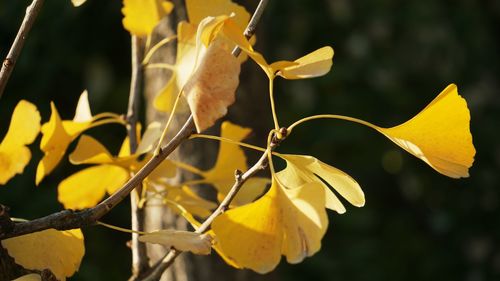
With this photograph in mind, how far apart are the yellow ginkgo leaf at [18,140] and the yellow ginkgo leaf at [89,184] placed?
6 centimetres

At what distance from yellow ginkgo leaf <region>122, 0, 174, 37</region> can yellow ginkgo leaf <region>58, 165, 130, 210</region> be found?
95 mm

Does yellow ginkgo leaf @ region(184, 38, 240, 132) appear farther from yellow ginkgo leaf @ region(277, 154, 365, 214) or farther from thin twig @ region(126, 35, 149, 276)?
thin twig @ region(126, 35, 149, 276)

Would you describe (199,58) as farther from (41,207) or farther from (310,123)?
(310,123)

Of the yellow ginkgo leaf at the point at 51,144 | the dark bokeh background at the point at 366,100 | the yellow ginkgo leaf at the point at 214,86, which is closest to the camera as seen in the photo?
the yellow ginkgo leaf at the point at 214,86

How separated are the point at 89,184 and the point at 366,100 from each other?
130cm

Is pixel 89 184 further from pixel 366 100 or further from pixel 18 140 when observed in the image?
pixel 366 100

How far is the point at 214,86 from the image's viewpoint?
1.28ft

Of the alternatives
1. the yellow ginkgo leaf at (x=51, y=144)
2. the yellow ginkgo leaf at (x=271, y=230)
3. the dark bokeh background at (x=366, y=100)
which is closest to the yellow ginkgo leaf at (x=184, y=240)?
the yellow ginkgo leaf at (x=271, y=230)

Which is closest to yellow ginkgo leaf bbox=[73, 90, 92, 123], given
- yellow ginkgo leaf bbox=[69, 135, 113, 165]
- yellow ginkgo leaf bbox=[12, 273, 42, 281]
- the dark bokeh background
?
yellow ginkgo leaf bbox=[69, 135, 113, 165]

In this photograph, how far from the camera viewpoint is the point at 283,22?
6.05 feet

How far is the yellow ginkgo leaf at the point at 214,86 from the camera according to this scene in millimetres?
386

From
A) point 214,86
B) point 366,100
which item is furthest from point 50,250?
point 366,100

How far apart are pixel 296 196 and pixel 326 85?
57.9 inches

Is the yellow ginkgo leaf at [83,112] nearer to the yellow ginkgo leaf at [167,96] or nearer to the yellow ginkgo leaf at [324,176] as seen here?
the yellow ginkgo leaf at [167,96]
